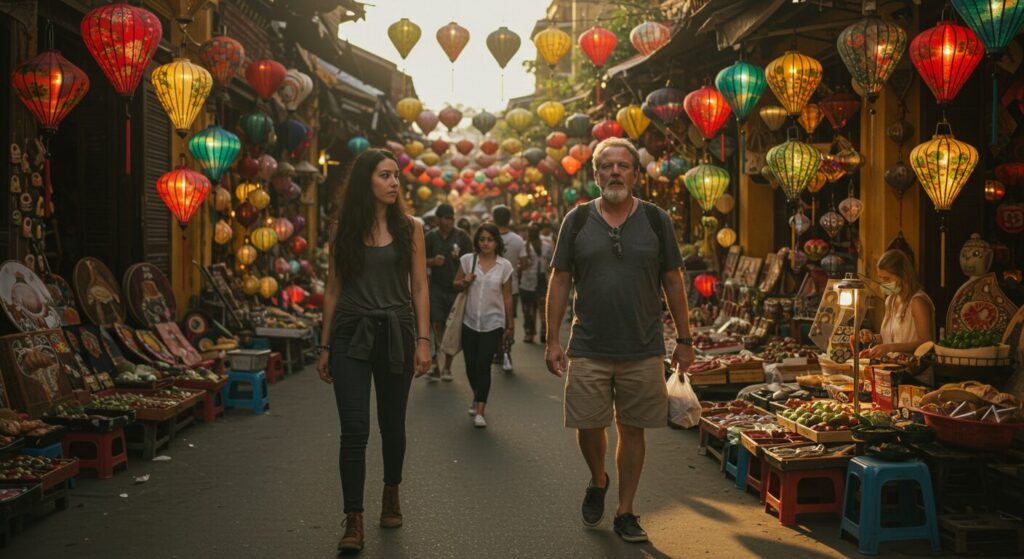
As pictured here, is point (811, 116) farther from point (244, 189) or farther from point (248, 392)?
point (244, 189)

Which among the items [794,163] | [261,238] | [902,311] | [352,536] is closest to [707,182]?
[794,163]

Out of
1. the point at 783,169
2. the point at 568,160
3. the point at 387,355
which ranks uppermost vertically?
the point at 568,160

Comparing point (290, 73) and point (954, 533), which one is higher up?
point (290, 73)

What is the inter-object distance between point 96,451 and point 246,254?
833cm

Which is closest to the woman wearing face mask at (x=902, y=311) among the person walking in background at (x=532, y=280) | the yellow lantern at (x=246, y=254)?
the person walking in background at (x=532, y=280)

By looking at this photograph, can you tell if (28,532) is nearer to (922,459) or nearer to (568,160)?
(922,459)

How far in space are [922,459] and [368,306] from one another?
349 cm

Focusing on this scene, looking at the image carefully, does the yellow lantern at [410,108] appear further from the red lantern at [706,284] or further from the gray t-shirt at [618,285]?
the gray t-shirt at [618,285]

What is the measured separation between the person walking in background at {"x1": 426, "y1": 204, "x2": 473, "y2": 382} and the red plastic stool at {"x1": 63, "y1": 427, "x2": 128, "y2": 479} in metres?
5.37

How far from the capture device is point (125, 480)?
7496 millimetres

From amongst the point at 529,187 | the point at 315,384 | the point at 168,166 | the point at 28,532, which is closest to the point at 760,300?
the point at 315,384

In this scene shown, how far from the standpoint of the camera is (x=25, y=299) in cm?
895

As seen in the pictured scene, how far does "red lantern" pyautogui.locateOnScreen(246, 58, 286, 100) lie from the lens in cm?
1470

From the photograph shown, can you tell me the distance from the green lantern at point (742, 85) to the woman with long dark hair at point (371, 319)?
18.2 feet
